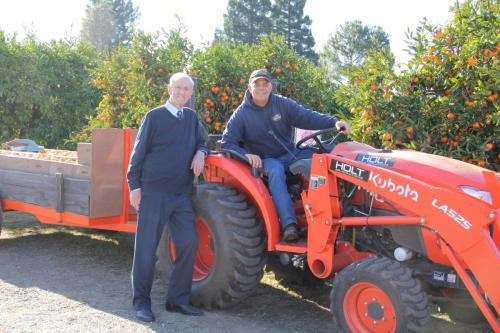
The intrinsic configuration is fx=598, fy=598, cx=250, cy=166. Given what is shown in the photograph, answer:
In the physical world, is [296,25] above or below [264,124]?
above

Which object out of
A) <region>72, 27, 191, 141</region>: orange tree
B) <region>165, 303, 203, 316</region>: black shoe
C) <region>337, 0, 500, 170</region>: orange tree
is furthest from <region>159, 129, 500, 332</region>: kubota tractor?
<region>72, 27, 191, 141</region>: orange tree

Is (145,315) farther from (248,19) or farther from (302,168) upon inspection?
(248,19)

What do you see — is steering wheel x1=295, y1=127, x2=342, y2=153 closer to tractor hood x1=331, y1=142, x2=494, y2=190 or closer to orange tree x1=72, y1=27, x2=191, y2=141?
tractor hood x1=331, y1=142, x2=494, y2=190

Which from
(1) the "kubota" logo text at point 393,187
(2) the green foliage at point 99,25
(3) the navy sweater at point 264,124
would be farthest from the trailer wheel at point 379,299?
(2) the green foliage at point 99,25

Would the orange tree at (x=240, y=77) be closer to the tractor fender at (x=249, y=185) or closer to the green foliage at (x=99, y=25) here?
the tractor fender at (x=249, y=185)

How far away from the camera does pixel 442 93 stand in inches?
229

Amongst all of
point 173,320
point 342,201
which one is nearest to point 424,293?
point 342,201

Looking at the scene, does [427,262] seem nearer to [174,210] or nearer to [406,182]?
[406,182]

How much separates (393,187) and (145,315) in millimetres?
2020

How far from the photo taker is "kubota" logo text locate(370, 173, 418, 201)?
3.74 metres

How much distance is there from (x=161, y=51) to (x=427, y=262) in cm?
554

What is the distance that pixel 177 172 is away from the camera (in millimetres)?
4559

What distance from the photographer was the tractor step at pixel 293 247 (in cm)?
429

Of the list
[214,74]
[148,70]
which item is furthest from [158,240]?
[148,70]
